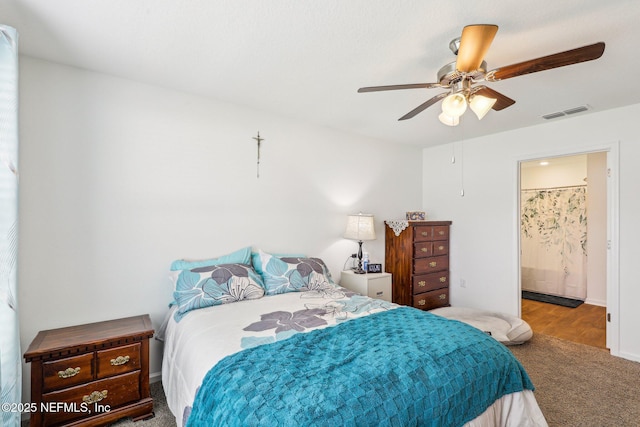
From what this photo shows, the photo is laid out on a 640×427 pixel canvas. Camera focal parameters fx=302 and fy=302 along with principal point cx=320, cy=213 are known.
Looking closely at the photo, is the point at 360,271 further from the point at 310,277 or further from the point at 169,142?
the point at 169,142

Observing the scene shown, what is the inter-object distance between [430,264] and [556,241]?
2.73 metres

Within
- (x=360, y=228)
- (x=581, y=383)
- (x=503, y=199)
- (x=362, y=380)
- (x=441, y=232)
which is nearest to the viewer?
(x=362, y=380)

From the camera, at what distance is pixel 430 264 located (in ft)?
13.5

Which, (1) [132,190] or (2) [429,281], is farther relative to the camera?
(2) [429,281]

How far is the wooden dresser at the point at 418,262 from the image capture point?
3.90 metres

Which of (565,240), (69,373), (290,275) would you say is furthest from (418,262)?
(69,373)

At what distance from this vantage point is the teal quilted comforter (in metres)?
1.15

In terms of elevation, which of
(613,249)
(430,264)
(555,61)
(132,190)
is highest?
(555,61)

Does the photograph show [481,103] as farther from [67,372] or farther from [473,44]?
[67,372]

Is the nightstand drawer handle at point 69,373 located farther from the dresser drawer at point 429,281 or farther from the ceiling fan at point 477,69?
the dresser drawer at point 429,281

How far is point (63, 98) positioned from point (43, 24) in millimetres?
599

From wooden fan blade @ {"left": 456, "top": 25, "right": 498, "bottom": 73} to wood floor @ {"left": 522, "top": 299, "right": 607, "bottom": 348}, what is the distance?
11.4 ft

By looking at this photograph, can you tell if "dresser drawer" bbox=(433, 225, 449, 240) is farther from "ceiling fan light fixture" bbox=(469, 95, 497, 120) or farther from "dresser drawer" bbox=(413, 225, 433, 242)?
"ceiling fan light fixture" bbox=(469, 95, 497, 120)

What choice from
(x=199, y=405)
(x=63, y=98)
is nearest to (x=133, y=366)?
(x=199, y=405)
